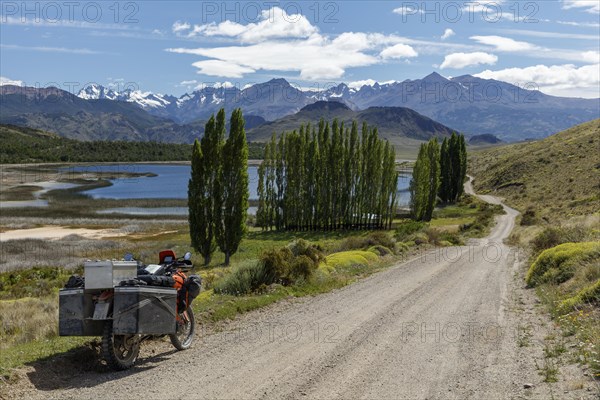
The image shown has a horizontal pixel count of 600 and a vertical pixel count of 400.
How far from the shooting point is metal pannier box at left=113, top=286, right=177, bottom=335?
8211 millimetres

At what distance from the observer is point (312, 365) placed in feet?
29.2

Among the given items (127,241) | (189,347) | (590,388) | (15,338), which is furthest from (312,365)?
(127,241)

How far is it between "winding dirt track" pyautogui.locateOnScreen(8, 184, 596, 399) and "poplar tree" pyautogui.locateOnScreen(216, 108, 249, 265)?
24.1 meters

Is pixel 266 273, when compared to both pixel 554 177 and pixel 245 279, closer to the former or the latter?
→ pixel 245 279

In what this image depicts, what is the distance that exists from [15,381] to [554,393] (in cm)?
792

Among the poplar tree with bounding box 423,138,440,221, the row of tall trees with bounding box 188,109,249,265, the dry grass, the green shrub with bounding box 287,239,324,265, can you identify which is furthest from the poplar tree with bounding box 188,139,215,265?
the poplar tree with bounding box 423,138,440,221

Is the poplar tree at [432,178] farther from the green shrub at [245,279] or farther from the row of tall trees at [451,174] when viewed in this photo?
the green shrub at [245,279]

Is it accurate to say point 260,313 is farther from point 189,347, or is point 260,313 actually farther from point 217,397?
point 217,397

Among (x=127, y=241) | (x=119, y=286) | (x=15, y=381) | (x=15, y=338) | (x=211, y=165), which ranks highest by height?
(x=211, y=165)

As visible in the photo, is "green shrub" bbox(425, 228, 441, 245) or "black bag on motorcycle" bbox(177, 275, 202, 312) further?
"green shrub" bbox(425, 228, 441, 245)

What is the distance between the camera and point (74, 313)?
8266 mm

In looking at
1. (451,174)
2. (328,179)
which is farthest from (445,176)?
(328,179)

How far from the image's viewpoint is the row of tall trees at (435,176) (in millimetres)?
73375

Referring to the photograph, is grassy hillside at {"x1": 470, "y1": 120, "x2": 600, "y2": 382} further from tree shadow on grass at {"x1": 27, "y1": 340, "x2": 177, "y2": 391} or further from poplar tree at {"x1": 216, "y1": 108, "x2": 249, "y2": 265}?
poplar tree at {"x1": 216, "y1": 108, "x2": 249, "y2": 265}
